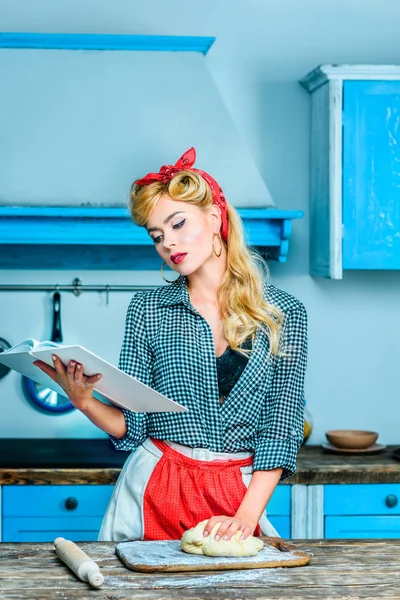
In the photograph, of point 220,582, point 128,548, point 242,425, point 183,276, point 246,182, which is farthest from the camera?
point 246,182

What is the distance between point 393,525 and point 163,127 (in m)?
1.72

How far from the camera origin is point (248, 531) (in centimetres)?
185

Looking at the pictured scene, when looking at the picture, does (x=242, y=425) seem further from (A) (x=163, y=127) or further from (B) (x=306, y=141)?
(B) (x=306, y=141)

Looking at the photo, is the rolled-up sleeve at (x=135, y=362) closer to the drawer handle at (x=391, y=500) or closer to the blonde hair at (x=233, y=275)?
the blonde hair at (x=233, y=275)

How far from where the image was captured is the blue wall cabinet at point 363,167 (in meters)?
3.46

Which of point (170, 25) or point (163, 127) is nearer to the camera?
point (163, 127)

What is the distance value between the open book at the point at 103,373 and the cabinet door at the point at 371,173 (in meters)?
1.66

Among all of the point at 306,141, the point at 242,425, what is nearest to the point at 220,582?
the point at 242,425

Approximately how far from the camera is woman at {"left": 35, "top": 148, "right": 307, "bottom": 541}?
2.14m

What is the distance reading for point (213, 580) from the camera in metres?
1.62

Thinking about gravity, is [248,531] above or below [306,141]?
below

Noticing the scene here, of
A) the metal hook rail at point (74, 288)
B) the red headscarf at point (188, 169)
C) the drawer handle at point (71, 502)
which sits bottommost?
the drawer handle at point (71, 502)

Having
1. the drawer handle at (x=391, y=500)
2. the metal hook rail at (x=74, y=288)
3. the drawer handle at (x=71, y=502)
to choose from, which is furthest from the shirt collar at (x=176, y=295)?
the metal hook rail at (x=74, y=288)

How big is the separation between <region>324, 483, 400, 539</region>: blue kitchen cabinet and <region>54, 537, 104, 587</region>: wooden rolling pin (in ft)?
5.28
